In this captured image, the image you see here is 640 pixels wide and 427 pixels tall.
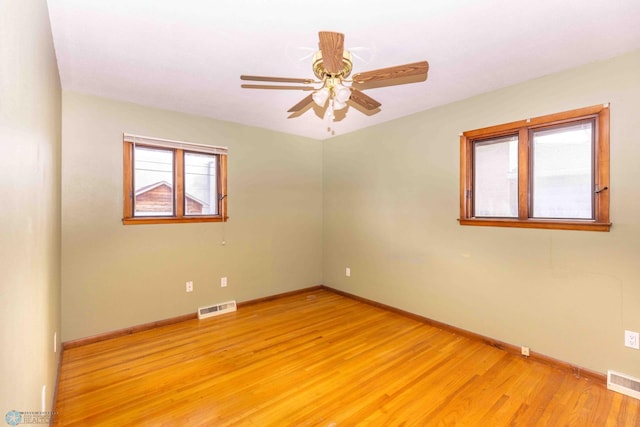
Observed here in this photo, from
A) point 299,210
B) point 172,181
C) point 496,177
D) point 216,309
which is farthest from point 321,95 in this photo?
point 216,309

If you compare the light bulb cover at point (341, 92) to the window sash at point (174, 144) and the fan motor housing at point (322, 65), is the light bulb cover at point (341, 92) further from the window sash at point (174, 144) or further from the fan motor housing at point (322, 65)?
the window sash at point (174, 144)

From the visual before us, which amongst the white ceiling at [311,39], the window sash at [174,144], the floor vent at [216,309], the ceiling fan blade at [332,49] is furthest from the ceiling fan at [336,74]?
the floor vent at [216,309]

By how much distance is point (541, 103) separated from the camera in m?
2.56

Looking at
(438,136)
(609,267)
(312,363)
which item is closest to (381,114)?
(438,136)

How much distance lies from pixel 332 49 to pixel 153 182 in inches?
107

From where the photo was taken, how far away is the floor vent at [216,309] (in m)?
3.60

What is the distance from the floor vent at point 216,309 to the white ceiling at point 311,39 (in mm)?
2475

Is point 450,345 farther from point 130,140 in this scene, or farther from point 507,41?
point 130,140

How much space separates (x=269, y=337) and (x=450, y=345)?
5.90 feet

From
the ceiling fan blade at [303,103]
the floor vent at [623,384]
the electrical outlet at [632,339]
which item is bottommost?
the floor vent at [623,384]

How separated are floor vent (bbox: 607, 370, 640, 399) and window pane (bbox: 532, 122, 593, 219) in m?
1.18

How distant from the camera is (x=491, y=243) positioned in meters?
2.88

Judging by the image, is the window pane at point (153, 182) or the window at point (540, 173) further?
the window pane at point (153, 182)

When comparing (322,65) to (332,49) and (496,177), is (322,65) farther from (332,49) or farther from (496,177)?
(496,177)
